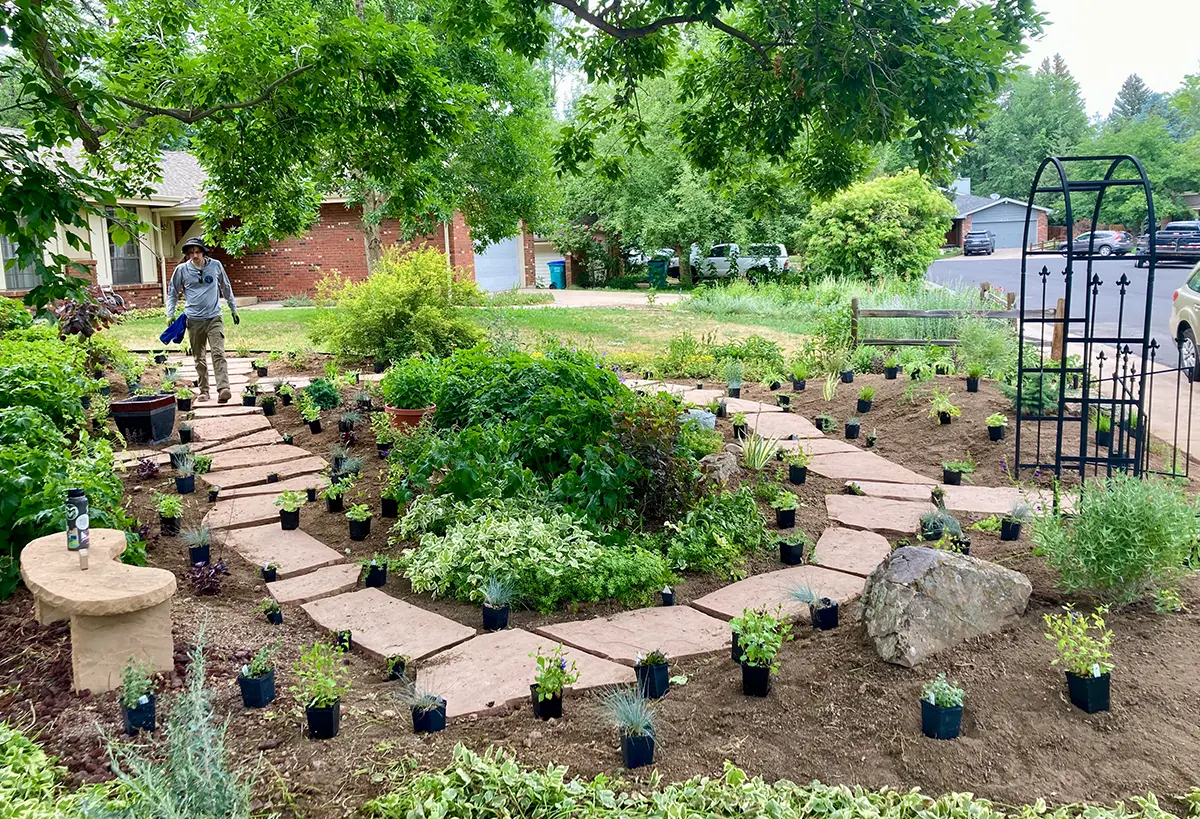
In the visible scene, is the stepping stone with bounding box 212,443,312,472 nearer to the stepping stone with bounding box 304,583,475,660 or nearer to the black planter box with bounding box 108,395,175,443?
the black planter box with bounding box 108,395,175,443

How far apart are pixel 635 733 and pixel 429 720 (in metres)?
0.72

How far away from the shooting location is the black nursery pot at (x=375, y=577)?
4469mm

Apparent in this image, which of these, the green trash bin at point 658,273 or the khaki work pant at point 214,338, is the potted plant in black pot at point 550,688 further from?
the green trash bin at point 658,273

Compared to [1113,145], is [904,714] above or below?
below

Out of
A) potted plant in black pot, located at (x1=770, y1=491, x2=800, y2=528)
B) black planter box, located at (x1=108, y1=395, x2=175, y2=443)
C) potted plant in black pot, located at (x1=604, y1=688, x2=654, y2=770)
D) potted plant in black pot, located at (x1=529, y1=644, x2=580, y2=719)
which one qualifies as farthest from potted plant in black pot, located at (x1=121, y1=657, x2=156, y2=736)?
black planter box, located at (x1=108, y1=395, x2=175, y2=443)

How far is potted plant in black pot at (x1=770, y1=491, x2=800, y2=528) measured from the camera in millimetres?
5324

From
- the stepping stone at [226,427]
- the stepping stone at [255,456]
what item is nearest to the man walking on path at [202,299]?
the stepping stone at [226,427]

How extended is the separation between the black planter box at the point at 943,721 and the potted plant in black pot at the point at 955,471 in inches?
143

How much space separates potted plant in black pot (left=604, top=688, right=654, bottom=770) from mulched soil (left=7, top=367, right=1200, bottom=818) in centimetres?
4

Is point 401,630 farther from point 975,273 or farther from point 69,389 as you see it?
point 975,273

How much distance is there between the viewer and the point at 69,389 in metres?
5.97

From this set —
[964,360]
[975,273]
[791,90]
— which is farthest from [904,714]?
[975,273]

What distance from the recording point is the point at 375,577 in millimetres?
4477

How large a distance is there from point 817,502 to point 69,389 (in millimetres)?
Answer: 5034
